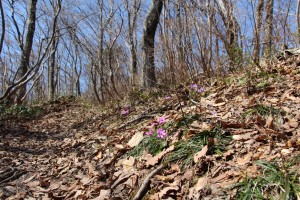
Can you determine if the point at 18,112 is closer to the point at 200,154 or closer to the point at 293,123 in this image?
the point at 200,154

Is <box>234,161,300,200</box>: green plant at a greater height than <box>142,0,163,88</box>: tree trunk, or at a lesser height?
lesser

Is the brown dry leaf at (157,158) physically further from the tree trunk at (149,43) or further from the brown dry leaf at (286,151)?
the tree trunk at (149,43)

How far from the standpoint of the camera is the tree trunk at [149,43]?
21.2 ft

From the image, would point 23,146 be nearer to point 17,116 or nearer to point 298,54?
point 17,116

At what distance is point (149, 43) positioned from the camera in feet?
22.1

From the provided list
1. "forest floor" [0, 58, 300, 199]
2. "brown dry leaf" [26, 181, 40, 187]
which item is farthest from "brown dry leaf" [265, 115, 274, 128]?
"brown dry leaf" [26, 181, 40, 187]

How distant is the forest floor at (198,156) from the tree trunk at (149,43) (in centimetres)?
256

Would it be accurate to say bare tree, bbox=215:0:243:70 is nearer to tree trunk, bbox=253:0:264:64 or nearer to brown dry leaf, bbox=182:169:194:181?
tree trunk, bbox=253:0:264:64

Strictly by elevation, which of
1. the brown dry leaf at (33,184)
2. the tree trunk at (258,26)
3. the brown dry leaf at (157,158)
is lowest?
the brown dry leaf at (33,184)

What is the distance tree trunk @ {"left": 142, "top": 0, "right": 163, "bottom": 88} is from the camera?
21.2 ft

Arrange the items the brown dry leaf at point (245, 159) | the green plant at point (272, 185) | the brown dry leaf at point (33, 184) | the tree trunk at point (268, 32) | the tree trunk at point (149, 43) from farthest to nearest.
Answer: the tree trunk at point (149, 43), the tree trunk at point (268, 32), the brown dry leaf at point (33, 184), the brown dry leaf at point (245, 159), the green plant at point (272, 185)

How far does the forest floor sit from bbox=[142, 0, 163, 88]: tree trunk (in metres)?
2.56

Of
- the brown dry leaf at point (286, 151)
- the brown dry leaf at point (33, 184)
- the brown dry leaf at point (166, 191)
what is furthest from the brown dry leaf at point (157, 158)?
the brown dry leaf at point (33, 184)

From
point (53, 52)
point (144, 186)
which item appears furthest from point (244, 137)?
point (53, 52)
